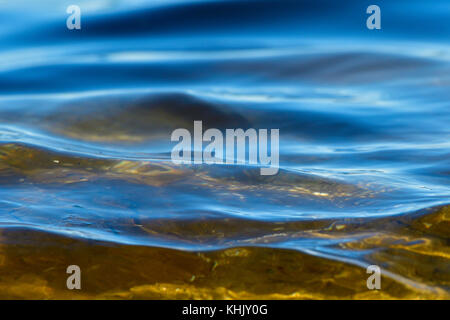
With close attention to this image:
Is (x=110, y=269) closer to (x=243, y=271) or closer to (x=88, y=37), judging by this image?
(x=243, y=271)

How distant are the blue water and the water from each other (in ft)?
0.05

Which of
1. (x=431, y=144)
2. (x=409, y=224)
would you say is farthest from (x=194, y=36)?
(x=409, y=224)

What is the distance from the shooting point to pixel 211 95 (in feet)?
15.2

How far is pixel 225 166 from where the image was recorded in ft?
10.3

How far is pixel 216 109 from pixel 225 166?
1243 millimetres

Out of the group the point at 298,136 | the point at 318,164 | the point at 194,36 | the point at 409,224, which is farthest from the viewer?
the point at 194,36

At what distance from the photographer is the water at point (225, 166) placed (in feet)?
6.95

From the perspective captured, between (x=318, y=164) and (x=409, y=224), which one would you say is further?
(x=318, y=164)

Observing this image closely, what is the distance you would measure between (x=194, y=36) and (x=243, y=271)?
4.59 metres

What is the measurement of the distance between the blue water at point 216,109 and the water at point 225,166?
15mm

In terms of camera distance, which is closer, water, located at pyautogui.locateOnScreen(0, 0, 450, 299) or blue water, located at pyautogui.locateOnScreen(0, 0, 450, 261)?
water, located at pyautogui.locateOnScreen(0, 0, 450, 299)

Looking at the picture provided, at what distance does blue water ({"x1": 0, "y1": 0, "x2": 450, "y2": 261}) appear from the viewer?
8.50ft

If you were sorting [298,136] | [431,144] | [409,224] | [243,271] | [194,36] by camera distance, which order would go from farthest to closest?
[194,36] → [298,136] → [431,144] → [409,224] → [243,271]

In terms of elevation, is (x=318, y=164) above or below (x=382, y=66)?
below
